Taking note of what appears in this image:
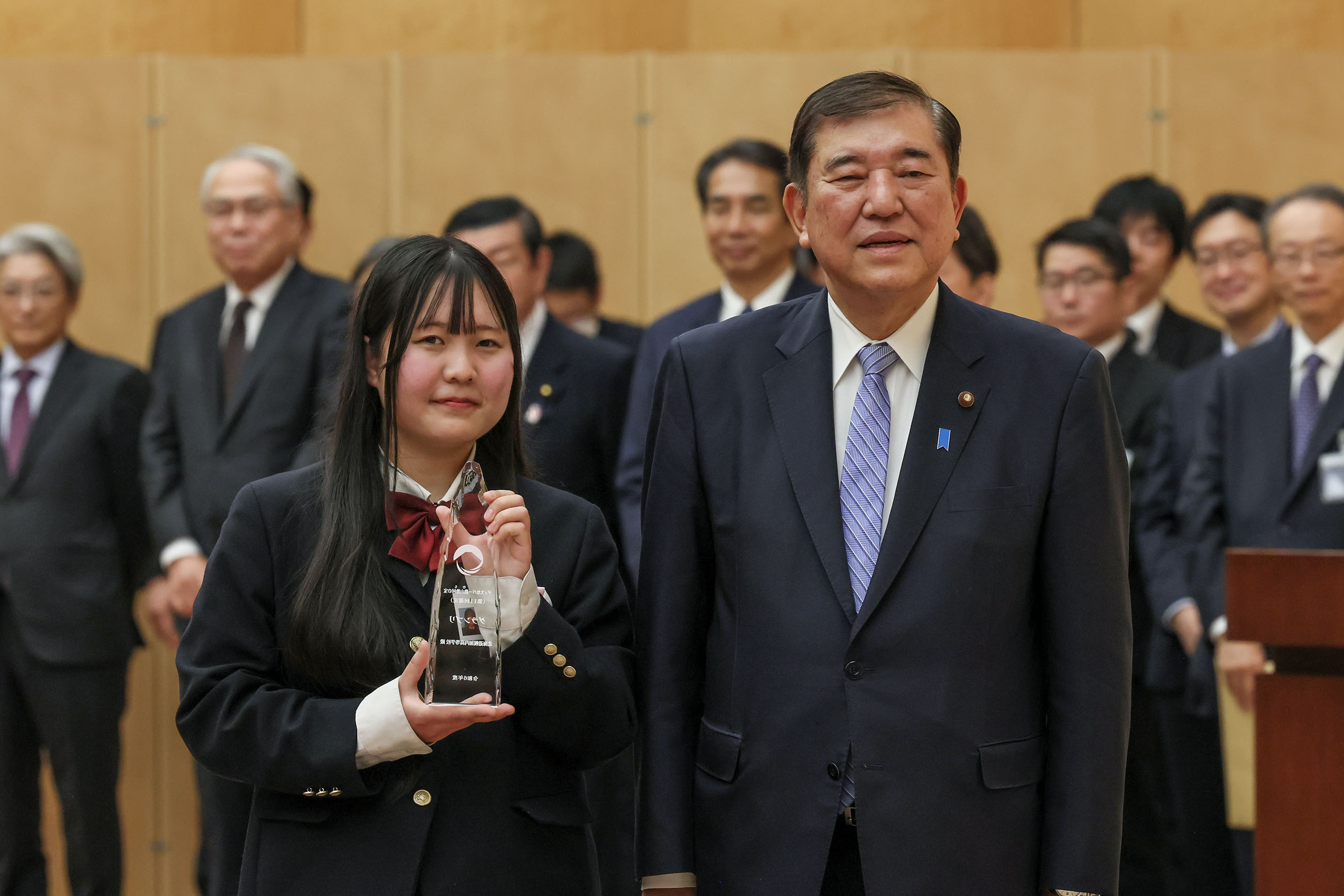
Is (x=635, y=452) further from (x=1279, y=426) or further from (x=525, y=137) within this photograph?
(x=525, y=137)

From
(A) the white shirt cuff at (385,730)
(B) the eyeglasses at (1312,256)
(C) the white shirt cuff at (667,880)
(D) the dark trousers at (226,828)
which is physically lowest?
(D) the dark trousers at (226,828)

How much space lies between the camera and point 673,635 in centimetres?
198

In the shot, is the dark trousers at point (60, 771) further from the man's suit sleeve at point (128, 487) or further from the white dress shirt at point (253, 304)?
the white dress shirt at point (253, 304)

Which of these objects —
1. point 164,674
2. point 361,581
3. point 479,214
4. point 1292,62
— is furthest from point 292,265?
→ point 1292,62

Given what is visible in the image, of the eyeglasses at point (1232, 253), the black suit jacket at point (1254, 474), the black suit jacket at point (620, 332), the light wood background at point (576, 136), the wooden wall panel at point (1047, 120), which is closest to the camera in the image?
the black suit jacket at point (1254, 474)

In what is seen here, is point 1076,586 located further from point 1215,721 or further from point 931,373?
point 1215,721

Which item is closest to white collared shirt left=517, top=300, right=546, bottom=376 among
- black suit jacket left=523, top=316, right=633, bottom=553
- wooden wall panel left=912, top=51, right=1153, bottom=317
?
black suit jacket left=523, top=316, right=633, bottom=553

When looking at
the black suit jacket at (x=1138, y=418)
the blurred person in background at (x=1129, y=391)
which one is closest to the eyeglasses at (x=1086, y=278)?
the blurred person in background at (x=1129, y=391)

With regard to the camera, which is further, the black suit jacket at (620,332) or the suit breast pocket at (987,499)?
the black suit jacket at (620,332)

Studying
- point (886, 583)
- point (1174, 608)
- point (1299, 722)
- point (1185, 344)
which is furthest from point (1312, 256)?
point (886, 583)

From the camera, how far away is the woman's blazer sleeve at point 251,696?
1.87 meters

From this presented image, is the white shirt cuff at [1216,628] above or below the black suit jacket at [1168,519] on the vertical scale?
below

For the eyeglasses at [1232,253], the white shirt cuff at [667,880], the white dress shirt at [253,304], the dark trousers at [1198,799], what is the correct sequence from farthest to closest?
the eyeglasses at [1232,253] < the white dress shirt at [253,304] < the dark trousers at [1198,799] < the white shirt cuff at [667,880]

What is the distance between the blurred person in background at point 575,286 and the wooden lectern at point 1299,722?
2.88m
